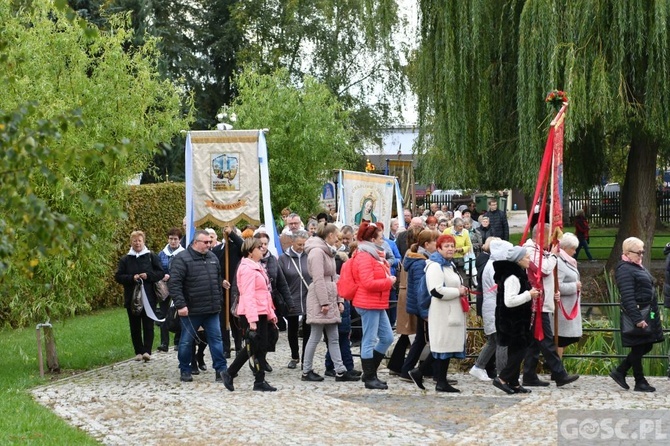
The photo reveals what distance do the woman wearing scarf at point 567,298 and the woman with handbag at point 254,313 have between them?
10.7ft

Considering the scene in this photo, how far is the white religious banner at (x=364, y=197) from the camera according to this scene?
65.7 ft

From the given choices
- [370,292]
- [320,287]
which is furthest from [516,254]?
[320,287]

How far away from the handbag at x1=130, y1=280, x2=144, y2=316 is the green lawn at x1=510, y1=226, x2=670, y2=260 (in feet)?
63.8

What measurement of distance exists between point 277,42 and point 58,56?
35871 millimetres

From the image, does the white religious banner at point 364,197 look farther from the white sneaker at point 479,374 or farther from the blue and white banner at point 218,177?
the white sneaker at point 479,374

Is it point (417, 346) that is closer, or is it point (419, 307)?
point (419, 307)

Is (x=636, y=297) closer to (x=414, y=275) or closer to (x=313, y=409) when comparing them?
(x=414, y=275)

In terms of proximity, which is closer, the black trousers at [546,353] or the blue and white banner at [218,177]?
the black trousers at [546,353]

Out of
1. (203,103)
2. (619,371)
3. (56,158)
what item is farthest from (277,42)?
(56,158)

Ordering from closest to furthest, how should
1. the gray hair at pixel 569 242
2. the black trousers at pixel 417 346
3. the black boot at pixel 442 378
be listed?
1. the black boot at pixel 442 378
2. the gray hair at pixel 569 242
3. the black trousers at pixel 417 346

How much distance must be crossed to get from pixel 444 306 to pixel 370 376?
1.23 m

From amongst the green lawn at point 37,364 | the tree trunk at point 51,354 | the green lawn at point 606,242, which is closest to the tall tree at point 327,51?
the green lawn at point 606,242

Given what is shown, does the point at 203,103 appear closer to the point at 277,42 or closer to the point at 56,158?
the point at 277,42

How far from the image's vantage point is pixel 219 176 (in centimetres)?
1493
